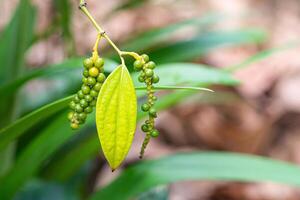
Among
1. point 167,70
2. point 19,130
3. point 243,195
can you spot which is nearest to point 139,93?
point 167,70

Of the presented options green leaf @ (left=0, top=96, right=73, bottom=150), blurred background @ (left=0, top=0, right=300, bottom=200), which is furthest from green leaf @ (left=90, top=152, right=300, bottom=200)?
green leaf @ (left=0, top=96, right=73, bottom=150)

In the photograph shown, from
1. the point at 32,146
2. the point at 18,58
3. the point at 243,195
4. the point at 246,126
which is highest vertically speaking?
the point at 18,58

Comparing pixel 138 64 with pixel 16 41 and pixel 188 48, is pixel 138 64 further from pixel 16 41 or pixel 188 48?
pixel 188 48

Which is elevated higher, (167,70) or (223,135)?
(167,70)

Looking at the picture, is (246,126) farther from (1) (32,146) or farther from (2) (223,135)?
(1) (32,146)

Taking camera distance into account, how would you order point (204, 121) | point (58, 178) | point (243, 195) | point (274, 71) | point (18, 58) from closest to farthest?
1. point (18, 58)
2. point (58, 178)
3. point (243, 195)
4. point (204, 121)
5. point (274, 71)

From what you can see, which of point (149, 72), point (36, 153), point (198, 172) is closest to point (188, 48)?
point (198, 172)

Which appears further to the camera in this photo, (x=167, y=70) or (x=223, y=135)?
(x=223, y=135)
